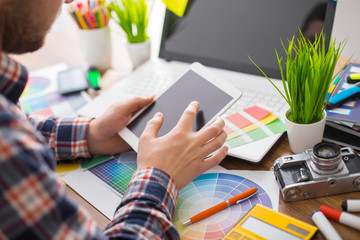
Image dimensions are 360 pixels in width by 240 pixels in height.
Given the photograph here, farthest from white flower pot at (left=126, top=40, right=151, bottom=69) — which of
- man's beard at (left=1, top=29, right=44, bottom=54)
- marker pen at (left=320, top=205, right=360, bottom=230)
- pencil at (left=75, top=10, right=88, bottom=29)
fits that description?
marker pen at (left=320, top=205, right=360, bottom=230)

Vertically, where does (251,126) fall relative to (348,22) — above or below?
below

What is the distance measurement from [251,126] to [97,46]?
0.62m

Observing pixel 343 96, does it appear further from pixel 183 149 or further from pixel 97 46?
pixel 97 46

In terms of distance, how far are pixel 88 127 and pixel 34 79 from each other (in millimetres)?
486

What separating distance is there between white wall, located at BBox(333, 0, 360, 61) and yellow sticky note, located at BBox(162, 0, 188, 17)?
42cm

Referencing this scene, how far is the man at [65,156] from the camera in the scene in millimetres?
471

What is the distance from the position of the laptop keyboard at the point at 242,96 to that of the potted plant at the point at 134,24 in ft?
0.33

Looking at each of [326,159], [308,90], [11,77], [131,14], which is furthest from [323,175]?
[131,14]

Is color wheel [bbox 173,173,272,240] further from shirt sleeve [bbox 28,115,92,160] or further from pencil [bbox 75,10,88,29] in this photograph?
pencil [bbox 75,10,88,29]

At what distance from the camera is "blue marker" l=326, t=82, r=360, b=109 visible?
85 centimetres

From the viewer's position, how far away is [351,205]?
2.21 feet

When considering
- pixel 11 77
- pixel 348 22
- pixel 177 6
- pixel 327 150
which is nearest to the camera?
pixel 11 77

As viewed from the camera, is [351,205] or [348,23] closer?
[351,205]

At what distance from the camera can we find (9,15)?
1.98 ft
